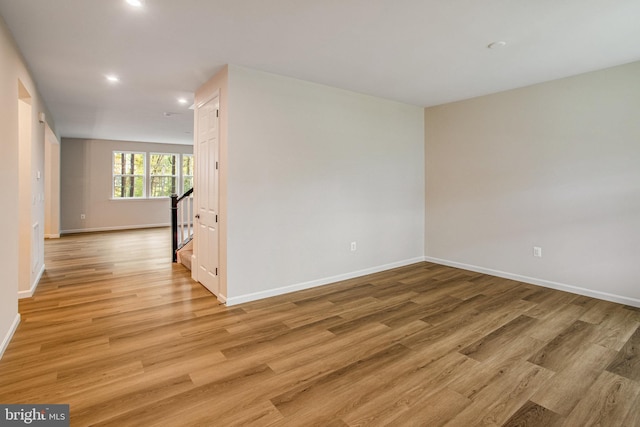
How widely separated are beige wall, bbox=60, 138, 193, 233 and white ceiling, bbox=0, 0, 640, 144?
5.02 meters

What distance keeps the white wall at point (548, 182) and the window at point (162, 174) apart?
7763mm

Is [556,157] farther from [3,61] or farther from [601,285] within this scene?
[3,61]

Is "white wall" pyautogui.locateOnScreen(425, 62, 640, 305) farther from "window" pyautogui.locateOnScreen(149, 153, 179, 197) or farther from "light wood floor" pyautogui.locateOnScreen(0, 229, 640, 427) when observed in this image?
"window" pyautogui.locateOnScreen(149, 153, 179, 197)

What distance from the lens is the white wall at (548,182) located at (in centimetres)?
358

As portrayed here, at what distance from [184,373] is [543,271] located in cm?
425

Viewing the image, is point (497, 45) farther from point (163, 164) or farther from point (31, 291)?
point (163, 164)

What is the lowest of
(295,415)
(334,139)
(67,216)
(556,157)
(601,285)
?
(295,415)

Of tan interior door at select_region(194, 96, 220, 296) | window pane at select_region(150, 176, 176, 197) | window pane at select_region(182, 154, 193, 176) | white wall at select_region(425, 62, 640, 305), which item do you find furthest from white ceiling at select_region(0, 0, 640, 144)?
window pane at select_region(182, 154, 193, 176)

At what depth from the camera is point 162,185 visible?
9.98 m

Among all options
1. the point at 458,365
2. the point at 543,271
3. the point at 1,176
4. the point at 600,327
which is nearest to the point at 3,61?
the point at 1,176

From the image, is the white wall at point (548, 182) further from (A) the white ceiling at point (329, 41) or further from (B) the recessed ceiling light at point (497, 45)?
(B) the recessed ceiling light at point (497, 45)

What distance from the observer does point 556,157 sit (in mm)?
4047

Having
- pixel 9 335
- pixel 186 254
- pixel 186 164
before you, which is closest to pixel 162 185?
pixel 186 164

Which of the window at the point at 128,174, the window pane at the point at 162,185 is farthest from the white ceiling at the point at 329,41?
the window pane at the point at 162,185
